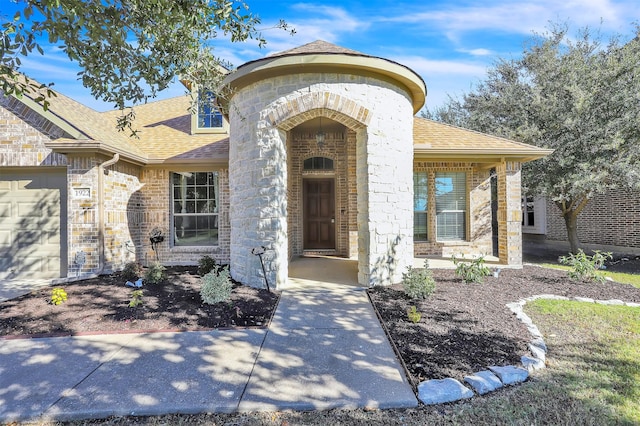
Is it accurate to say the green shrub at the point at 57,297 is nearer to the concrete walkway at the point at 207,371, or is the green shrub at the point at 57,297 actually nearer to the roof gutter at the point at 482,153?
the concrete walkway at the point at 207,371

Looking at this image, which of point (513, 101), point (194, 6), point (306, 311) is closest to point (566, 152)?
point (513, 101)

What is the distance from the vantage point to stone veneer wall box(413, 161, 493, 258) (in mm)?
9641

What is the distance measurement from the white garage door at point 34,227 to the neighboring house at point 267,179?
2 centimetres

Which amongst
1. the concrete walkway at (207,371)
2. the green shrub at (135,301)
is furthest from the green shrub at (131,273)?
the concrete walkway at (207,371)

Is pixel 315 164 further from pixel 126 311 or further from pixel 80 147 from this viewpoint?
pixel 126 311

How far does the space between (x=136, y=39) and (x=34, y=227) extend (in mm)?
5892

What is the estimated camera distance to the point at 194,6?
12.3 ft

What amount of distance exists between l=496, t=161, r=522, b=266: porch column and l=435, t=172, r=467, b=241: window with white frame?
1627mm

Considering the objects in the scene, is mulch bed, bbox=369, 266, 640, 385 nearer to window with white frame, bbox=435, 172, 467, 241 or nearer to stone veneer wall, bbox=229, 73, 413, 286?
stone veneer wall, bbox=229, 73, 413, 286

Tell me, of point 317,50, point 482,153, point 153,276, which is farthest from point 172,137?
point 482,153

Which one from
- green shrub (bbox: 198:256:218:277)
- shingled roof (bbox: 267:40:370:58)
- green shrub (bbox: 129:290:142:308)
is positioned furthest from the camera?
green shrub (bbox: 198:256:218:277)

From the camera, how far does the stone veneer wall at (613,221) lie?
11.7 metres

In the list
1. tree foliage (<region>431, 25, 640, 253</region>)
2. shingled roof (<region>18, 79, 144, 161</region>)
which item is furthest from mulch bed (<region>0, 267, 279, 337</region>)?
tree foliage (<region>431, 25, 640, 253</region>)

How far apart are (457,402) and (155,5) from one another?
5096 millimetres
